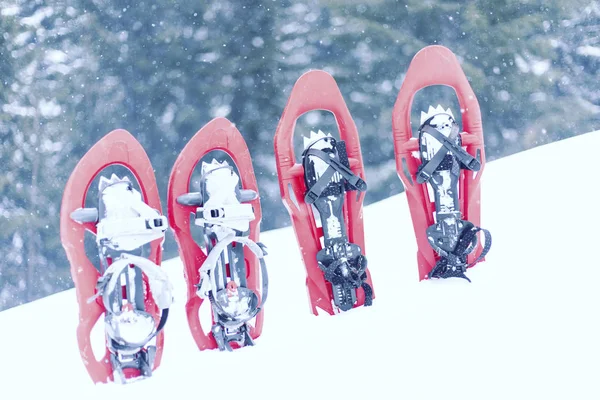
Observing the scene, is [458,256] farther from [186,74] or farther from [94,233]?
[186,74]

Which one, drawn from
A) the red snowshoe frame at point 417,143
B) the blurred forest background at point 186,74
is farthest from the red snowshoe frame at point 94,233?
the blurred forest background at point 186,74

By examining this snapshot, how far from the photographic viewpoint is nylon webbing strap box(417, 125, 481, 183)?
2.44 metres

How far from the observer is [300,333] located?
2102 mm

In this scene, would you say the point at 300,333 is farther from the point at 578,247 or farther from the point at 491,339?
the point at 578,247

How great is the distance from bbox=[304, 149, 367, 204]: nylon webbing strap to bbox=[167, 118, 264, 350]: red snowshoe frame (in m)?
0.22

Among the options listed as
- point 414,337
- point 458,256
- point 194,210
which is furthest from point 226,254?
point 458,256

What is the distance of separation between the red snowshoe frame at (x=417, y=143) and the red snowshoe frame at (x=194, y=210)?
70cm

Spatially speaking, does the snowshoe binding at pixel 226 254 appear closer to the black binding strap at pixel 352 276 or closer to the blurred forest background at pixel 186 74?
the black binding strap at pixel 352 276

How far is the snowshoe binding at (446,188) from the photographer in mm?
2436

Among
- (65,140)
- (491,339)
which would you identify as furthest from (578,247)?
(65,140)

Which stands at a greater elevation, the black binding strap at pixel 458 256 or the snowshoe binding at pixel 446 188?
the snowshoe binding at pixel 446 188

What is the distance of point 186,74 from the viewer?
536cm

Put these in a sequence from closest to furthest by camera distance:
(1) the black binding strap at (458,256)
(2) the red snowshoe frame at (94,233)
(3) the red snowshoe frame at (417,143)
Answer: (2) the red snowshoe frame at (94,233) → (1) the black binding strap at (458,256) → (3) the red snowshoe frame at (417,143)

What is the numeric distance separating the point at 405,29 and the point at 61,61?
3226mm
